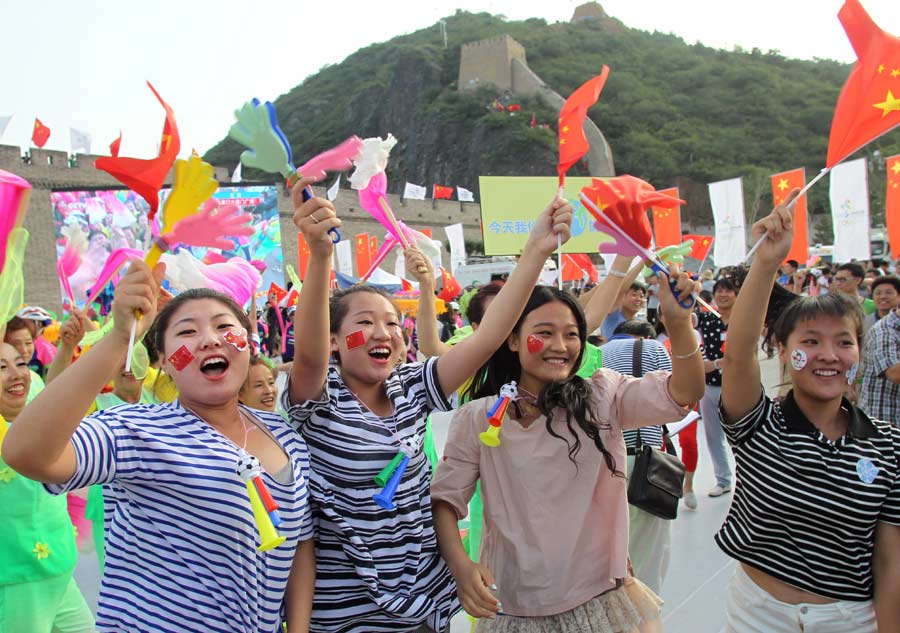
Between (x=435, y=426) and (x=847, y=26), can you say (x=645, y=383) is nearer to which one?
(x=847, y=26)

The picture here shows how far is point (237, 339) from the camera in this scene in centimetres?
152

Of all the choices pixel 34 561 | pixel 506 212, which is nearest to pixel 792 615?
pixel 34 561

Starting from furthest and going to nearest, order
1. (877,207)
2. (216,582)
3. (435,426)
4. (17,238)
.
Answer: (877,207) < (435,426) < (17,238) < (216,582)

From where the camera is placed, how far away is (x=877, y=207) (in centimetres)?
3192

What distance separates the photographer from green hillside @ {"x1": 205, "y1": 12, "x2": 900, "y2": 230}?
4762 centimetres

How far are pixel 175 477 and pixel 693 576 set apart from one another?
287 cm

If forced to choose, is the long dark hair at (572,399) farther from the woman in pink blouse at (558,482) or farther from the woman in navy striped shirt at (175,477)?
the woman in navy striped shirt at (175,477)

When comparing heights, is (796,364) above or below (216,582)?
above

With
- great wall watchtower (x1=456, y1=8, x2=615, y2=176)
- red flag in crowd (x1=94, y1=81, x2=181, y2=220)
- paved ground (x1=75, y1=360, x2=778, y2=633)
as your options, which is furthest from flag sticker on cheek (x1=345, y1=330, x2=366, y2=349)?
great wall watchtower (x1=456, y1=8, x2=615, y2=176)

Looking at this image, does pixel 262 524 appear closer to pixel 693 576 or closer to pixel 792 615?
pixel 792 615

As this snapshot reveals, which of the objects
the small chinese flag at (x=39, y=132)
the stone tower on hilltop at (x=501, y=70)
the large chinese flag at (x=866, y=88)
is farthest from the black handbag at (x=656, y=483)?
the stone tower on hilltop at (x=501, y=70)

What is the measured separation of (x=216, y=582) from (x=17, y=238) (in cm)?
89

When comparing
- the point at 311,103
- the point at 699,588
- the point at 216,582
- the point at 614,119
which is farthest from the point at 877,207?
the point at 311,103

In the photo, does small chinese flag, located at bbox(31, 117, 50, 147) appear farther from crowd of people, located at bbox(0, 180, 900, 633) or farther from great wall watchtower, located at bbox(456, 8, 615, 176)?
great wall watchtower, located at bbox(456, 8, 615, 176)
